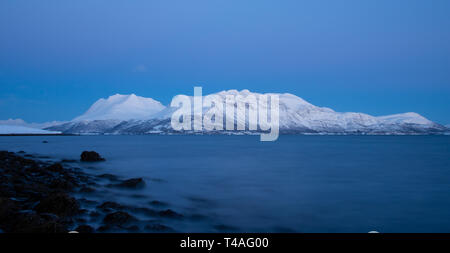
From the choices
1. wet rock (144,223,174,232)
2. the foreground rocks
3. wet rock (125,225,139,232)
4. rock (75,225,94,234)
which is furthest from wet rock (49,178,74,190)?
wet rock (144,223,174,232)

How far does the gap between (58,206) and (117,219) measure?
2.17 m

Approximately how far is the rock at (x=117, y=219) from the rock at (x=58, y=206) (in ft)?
4.52

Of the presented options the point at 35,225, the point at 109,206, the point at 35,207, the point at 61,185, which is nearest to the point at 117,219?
the point at 109,206

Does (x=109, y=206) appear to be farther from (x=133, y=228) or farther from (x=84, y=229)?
(x=84, y=229)

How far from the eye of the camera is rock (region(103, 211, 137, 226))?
33.6 feet

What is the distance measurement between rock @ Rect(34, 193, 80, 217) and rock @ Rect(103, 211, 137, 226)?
1.38m

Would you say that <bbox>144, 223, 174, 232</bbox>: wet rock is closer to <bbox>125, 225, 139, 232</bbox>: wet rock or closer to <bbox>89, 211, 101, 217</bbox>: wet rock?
<bbox>125, 225, 139, 232</bbox>: wet rock

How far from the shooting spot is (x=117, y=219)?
10422 mm

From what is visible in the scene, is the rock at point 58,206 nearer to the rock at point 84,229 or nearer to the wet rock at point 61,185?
the rock at point 84,229

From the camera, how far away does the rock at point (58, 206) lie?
10273mm

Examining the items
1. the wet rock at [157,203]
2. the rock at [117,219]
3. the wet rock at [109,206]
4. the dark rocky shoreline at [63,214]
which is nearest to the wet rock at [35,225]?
the dark rocky shoreline at [63,214]

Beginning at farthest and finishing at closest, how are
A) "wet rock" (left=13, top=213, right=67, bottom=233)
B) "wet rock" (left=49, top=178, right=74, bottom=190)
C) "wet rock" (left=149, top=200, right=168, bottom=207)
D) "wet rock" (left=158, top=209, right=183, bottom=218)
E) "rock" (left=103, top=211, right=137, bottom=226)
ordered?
"wet rock" (left=49, top=178, right=74, bottom=190) → "wet rock" (left=149, top=200, right=168, bottom=207) → "wet rock" (left=158, top=209, right=183, bottom=218) → "rock" (left=103, top=211, right=137, bottom=226) → "wet rock" (left=13, top=213, right=67, bottom=233)

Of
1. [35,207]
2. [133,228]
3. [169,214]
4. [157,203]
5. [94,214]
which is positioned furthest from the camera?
[157,203]
